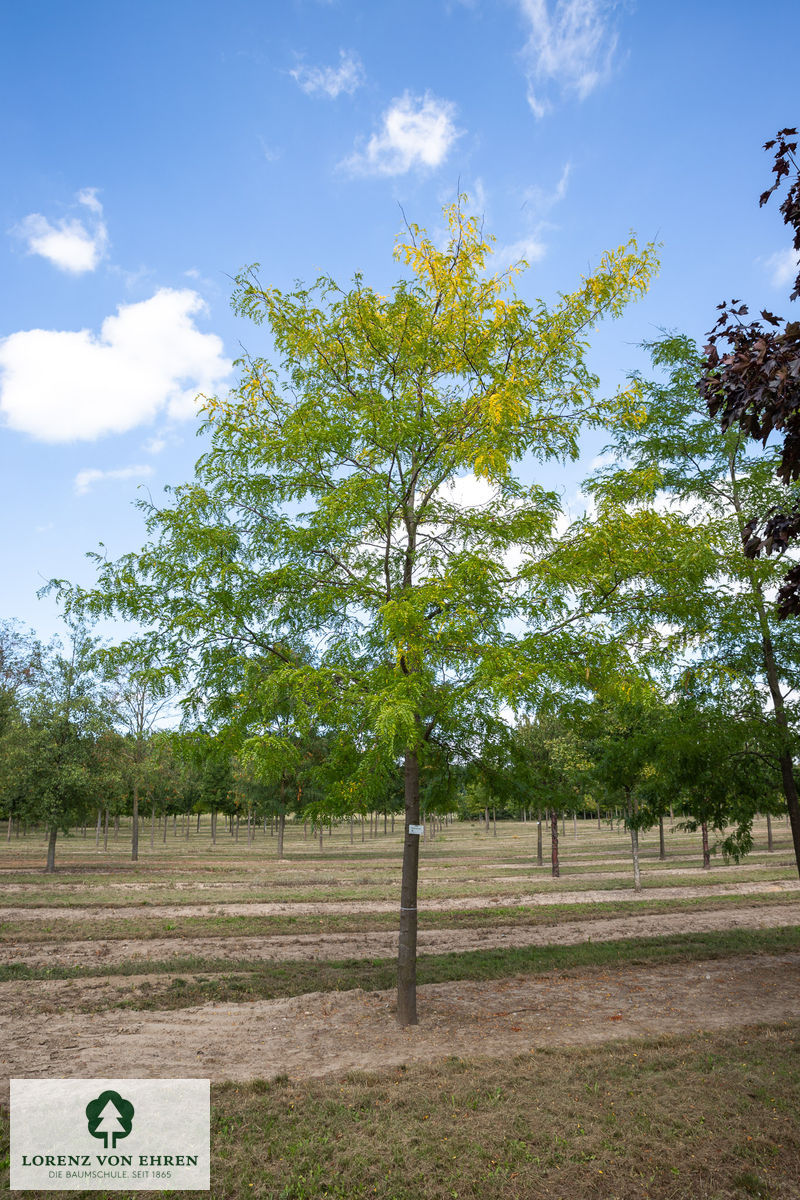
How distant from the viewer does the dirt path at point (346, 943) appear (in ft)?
39.6

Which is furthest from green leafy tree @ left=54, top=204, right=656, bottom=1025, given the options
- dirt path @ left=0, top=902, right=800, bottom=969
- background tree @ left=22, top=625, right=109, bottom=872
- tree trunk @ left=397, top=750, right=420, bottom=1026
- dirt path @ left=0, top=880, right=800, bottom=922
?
background tree @ left=22, top=625, right=109, bottom=872

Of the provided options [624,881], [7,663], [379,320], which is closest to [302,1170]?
[379,320]

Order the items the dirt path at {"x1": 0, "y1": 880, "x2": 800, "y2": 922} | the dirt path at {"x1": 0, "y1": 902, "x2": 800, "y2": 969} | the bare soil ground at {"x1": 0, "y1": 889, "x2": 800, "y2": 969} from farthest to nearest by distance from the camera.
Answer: the dirt path at {"x1": 0, "y1": 880, "x2": 800, "y2": 922}
the dirt path at {"x1": 0, "y1": 902, "x2": 800, "y2": 969}
the bare soil ground at {"x1": 0, "y1": 889, "x2": 800, "y2": 969}

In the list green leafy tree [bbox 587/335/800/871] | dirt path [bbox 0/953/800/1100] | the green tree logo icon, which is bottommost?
dirt path [bbox 0/953/800/1100]

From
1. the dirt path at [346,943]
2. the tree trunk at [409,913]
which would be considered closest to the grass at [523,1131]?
the tree trunk at [409,913]

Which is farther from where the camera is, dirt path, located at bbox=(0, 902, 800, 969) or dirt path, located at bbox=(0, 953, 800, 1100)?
dirt path, located at bbox=(0, 902, 800, 969)

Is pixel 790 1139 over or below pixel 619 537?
below

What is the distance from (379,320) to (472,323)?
1171 mm

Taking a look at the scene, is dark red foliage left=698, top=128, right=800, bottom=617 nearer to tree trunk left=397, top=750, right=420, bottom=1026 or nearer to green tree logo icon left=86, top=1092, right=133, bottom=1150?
tree trunk left=397, top=750, right=420, bottom=1026

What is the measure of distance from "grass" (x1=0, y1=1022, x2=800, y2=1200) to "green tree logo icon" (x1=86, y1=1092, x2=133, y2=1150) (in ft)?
1.99

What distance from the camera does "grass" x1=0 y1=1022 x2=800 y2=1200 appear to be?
178 inches

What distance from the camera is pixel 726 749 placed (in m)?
11.2

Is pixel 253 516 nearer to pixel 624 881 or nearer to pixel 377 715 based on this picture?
pixel 377 715

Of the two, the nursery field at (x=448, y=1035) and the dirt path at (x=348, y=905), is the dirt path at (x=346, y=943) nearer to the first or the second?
the nursery field at (x=448, y=1035)
